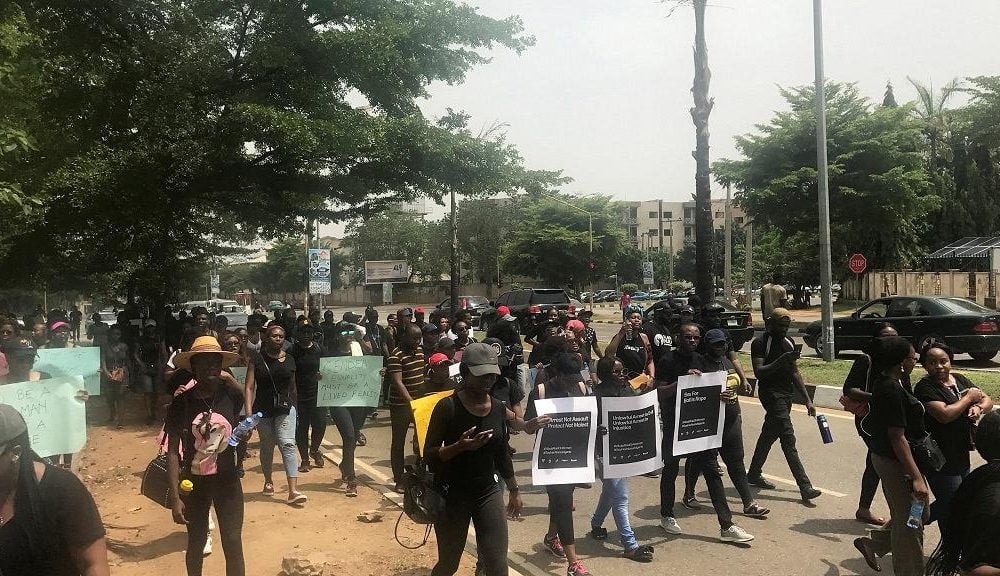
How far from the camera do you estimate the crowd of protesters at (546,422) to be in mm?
3863

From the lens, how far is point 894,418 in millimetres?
4230

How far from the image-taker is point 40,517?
7.36ft

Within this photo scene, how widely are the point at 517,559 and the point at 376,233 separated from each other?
64951mm

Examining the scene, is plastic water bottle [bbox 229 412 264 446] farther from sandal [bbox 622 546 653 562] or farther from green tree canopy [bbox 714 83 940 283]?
green tree canopy [bbox 714 83 940 283]

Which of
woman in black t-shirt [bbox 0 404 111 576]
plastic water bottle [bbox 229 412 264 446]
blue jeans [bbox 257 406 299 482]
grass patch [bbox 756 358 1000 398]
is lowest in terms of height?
grass patch [bbox 756 358 1000 398]

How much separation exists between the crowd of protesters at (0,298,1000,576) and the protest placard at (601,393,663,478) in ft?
0.52

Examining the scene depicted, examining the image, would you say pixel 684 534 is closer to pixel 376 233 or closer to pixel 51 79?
pixel 51 79

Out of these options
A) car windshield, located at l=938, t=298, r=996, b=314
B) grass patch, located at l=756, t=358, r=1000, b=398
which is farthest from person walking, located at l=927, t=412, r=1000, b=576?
car windshield, located at l=938, t=298, r=996, b=314

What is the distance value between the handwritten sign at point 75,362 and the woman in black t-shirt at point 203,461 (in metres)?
4.23

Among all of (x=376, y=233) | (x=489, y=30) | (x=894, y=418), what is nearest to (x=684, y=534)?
(x=894, y=418)

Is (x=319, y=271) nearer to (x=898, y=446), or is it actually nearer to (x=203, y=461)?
(x=203, y=461)

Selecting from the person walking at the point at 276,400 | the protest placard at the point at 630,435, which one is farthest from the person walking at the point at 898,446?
the person walking at the point at 276,400

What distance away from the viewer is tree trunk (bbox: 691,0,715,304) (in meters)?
16.4

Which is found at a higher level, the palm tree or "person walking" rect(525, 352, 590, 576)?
the palm tree
